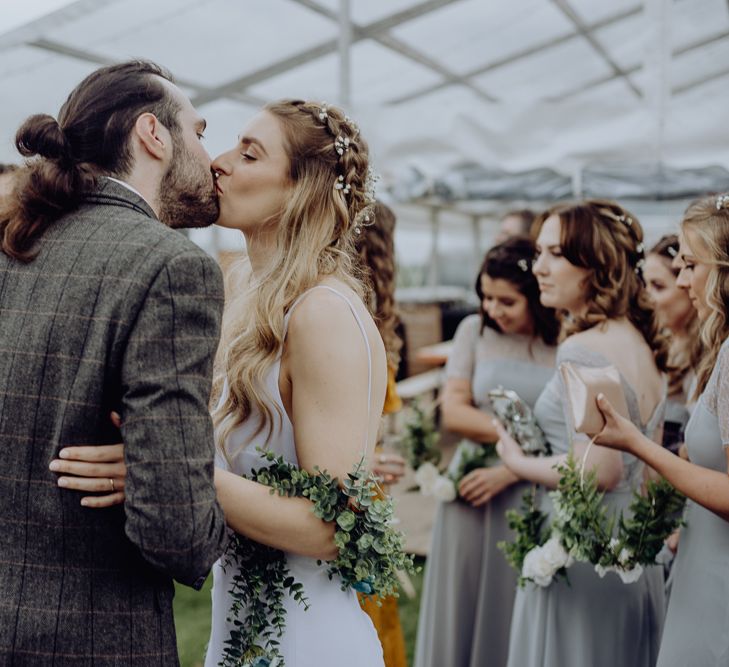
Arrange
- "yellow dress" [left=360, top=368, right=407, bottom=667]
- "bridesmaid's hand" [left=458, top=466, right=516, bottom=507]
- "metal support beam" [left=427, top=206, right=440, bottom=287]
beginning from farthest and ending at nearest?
1. "metal support beam" [left=427, top=206, right=440, bottom=287]
2. "bridesmaid's hand" [left=458, top=466, right=516, bottom=507]
3. "yellow dress" [left=360, top=368, right=407, bottom=667]

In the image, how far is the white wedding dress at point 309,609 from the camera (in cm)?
165

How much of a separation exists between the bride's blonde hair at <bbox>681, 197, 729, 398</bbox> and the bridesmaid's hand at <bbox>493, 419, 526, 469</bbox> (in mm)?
812

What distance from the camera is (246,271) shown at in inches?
81.4

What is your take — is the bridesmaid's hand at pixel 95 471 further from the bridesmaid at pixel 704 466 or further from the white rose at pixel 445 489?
the white rose at pixel 445 489

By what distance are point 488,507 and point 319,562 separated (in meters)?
1.82

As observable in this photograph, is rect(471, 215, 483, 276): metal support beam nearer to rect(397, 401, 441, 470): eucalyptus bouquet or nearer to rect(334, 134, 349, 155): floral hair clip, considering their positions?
rect(397, 401, 441, 470): eucalyptus bouquet

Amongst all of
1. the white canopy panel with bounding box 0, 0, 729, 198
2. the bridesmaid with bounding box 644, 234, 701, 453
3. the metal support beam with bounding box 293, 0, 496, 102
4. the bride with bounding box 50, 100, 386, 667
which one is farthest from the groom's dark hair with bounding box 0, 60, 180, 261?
the metal support beam with bounding box 293, 0, 496, 102

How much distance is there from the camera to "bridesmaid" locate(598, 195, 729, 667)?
1.96m

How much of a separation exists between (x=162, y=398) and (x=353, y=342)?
1.46ft

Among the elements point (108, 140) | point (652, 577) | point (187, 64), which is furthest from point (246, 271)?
point (187, 64)

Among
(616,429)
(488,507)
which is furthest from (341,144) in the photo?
(488,507)

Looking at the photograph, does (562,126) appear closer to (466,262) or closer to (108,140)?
(108,140)

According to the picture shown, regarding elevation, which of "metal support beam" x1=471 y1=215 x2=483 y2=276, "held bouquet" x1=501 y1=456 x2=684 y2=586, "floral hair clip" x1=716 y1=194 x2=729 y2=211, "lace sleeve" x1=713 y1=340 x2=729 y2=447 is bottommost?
"held bouquet" x1=501 y1=456 x2=684 y2=586

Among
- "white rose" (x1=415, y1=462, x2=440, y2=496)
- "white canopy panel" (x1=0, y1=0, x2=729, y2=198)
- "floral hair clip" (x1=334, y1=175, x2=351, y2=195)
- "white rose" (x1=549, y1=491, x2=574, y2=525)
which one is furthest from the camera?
"white canopy panel" (x1=0, y1=0, x2=729, y2=198)
